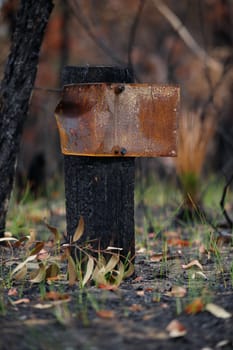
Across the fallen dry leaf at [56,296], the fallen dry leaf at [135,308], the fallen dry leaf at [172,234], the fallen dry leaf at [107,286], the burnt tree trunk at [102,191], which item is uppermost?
the burnt tree trunk at [102,191]

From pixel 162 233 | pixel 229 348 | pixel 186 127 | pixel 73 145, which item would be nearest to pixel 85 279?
pixel 73 145

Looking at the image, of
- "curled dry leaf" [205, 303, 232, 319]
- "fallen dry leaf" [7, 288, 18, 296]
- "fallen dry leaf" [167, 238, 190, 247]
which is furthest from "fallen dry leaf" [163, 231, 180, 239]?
"curled dry leaf" [205, 303, 232, 319]

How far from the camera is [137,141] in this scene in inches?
106

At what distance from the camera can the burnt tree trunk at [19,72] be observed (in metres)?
3.46

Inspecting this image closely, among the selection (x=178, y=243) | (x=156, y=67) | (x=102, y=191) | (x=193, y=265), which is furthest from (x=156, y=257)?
(x=156, y=67)

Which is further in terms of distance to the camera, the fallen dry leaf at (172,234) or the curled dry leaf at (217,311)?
the fallen dry leaf at (172,234)

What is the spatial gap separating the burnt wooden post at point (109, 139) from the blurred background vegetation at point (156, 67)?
4.90 feet

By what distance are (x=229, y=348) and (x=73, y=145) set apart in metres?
1.13

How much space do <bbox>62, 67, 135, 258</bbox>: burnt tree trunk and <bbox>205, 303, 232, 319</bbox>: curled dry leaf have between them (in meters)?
0.66

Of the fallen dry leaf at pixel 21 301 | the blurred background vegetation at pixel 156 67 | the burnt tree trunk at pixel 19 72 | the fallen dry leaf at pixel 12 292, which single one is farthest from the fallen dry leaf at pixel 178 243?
the fallen dry leaf at pixel 21 301

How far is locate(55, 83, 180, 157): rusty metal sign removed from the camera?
2646 mm

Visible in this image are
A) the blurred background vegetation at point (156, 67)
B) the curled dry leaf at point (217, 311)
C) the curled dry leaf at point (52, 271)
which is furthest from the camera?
the blurred background vegetation at point (156, 67)

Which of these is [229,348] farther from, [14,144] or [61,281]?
[14,144]

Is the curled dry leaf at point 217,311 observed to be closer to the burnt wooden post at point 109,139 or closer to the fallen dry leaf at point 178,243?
the burnt wooden post at point 109,139
